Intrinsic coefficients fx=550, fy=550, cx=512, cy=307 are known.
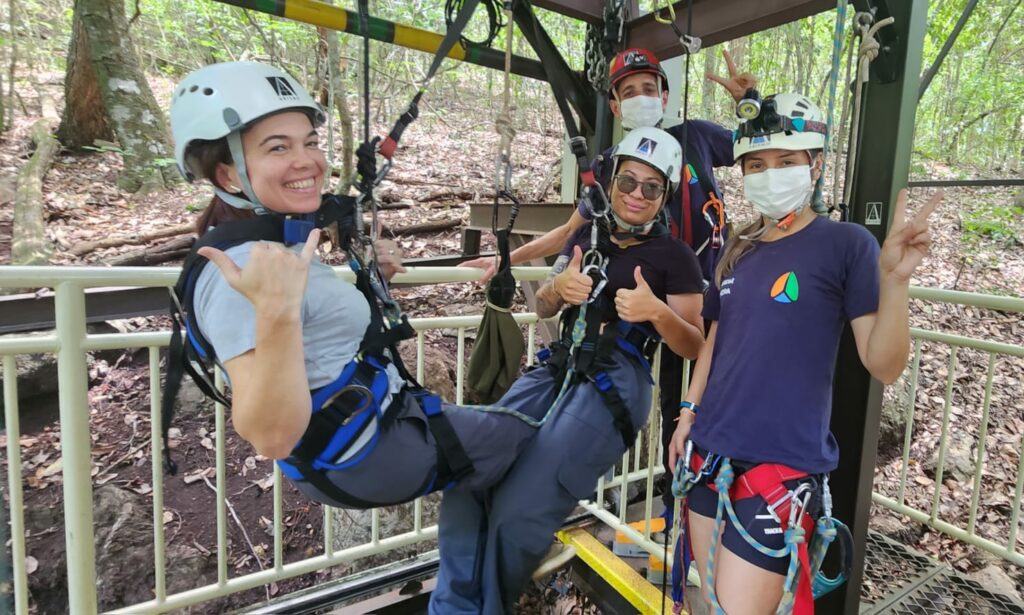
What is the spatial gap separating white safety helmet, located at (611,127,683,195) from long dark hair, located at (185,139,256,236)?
1.18 meters

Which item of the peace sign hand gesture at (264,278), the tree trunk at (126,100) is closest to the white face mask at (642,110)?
the peace sign hand gesture at (264,278)

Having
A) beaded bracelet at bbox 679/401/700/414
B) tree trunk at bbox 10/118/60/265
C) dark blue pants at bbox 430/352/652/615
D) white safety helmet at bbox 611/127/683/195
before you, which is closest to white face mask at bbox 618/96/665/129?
white safety helmet at bbox 611/127/683/195

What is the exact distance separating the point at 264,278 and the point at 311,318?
26 cm

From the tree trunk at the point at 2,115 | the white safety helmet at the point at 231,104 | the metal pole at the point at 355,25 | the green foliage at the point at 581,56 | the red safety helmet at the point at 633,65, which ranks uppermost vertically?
the green foliage at the point at 581,56

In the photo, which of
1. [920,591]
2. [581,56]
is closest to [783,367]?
[920,591]

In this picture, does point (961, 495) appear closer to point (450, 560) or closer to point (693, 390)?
point (693, 390)

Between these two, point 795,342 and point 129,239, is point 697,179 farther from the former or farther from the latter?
point 129,239

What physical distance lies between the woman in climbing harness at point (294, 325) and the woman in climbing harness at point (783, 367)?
685 mm

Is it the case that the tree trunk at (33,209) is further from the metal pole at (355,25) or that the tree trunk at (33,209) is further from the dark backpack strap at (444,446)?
the dark backpack strap at (444,446)

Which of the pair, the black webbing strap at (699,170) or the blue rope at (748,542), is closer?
the blue rope at (748,542)

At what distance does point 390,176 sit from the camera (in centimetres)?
895

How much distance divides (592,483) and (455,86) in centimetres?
1232

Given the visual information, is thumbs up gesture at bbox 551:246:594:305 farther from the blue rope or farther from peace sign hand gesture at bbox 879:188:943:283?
peace sign hand gesture at bbox 879:188:943:283

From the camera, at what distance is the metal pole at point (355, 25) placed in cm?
211
